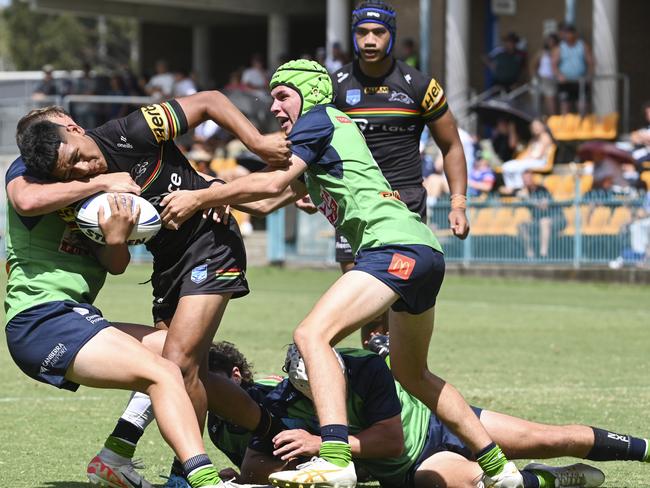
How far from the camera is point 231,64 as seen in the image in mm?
41406

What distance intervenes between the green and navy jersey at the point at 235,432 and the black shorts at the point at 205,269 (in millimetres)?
494

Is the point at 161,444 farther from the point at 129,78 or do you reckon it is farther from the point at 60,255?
the point at 129,78

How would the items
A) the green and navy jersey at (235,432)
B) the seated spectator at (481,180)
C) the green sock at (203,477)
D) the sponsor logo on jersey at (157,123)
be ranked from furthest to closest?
→ the seated spectator at (481,180), the green and navy jersey at (235,432), the sponsor logo on jersey at (157,123), the green sock at (203,477)

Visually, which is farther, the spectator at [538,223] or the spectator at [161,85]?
the spectator at [161,85]

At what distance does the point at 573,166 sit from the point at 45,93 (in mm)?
14174

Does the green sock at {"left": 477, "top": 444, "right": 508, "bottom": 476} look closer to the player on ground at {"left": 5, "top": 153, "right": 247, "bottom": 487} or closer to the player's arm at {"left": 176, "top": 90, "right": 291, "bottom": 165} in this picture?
the player on ground at {"left": 5, "top": 153, "right": 247, "bottom": 487}

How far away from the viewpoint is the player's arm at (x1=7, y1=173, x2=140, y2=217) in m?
5.88

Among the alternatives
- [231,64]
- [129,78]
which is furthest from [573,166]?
[231,64]

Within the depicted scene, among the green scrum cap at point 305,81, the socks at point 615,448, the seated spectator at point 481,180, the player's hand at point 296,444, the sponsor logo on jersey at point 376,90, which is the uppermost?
the green scrum cap at point 305,81

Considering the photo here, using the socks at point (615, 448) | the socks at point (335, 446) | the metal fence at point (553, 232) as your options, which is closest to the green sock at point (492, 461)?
the socks at point (615, 448)

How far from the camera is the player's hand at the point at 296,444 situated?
5.92 metres

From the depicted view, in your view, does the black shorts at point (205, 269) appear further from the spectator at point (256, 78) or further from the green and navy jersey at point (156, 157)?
the spectator at point (256, 78)

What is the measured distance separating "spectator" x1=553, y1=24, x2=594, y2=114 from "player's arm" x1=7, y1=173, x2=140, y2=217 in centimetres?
1916

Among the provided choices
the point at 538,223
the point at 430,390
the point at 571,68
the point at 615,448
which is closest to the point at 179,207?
the point at 430,390
